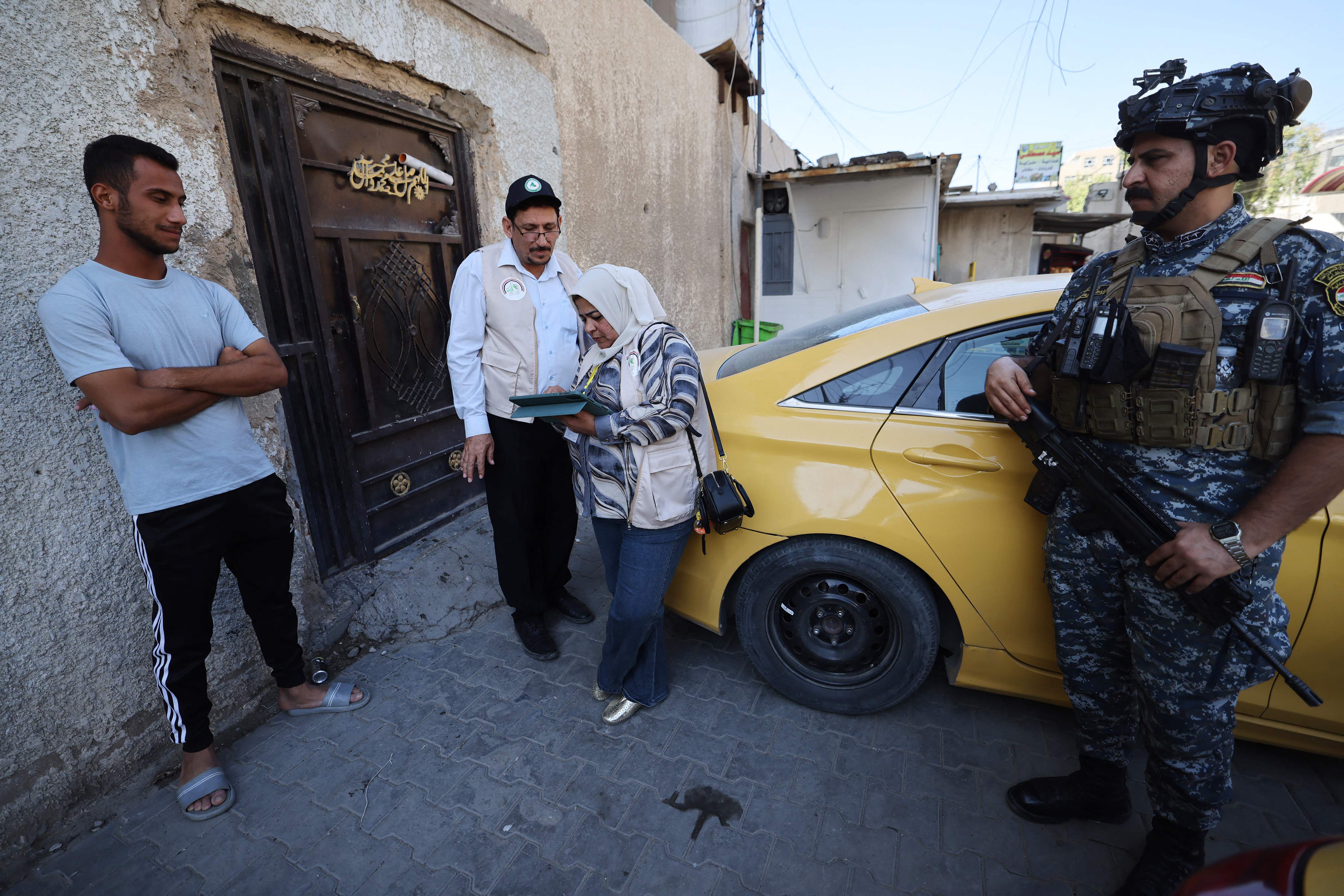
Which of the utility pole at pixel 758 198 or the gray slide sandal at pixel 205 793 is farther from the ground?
the utility pole at pixel 758 198

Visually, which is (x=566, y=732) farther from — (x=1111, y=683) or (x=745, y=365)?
(x=1111, y=683)

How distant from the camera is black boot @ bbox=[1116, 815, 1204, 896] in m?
1.61

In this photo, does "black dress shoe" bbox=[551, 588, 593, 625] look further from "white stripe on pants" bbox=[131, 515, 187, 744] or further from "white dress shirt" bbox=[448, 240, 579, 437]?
"white stripe on pants" bbox=[131, 515, 187, 744]

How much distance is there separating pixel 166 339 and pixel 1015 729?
3.10 metres

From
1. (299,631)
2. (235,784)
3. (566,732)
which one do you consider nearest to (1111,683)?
(566,732)

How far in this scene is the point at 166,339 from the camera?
1831 mm

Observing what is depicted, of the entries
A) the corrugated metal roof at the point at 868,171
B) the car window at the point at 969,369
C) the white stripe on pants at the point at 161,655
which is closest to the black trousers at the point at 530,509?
the white stripe on pants at the point at 161,655

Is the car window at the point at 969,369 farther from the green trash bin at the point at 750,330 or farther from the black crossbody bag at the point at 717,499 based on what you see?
the green trash bin at the point at 750,330

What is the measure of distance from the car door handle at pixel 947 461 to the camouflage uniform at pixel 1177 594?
0.23 metres

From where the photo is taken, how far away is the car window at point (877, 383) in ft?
6.93

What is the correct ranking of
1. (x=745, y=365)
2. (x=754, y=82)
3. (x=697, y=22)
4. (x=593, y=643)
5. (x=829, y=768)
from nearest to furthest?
(x=829, y=768), (x=745, y=365), (x=593, y=643), (x=697, y=22), (x=754, y=82)

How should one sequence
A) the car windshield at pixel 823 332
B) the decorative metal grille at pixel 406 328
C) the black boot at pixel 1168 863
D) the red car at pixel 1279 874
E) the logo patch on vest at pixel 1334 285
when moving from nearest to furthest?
the red car at pixel 1279 874 < the logo patch on vest at pixel 1334 285 < the black boot at pixel 1168 863 < the car windshield at pixel 823 332 < the decorative metal grille at pixel 406 328

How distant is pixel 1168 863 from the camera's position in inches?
64.2

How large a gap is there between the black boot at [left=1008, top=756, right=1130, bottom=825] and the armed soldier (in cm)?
19
